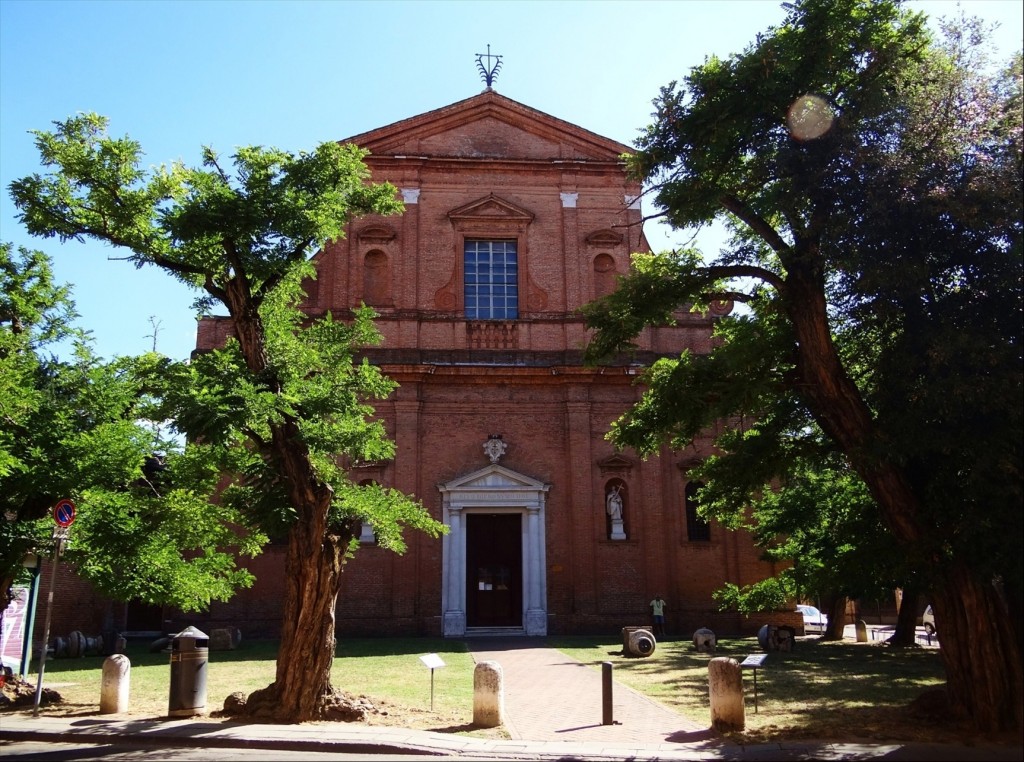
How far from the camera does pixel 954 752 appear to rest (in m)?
8.31

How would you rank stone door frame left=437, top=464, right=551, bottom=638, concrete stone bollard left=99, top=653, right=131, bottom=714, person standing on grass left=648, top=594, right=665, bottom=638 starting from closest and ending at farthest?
concrete stone bollard left=99, top=653, right=131, bottom=714 → person standing on grass left=648, top=594, right=665, bottom=638 → stone door frame left=437, top=464, right=551, bottom=638

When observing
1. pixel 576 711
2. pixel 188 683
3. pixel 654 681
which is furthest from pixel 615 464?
pixel 188 683

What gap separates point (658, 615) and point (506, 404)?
6.91 meters

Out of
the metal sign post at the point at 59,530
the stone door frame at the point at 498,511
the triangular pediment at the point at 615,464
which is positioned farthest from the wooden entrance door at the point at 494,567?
the metal sign post at the point at 59,530

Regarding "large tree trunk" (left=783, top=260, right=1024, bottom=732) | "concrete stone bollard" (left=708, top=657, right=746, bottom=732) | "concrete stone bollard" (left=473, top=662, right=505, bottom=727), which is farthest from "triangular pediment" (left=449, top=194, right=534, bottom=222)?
"concrete stone bollard" (left=708, top=657, right=746, bottom=732)

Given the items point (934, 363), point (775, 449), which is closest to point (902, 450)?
point (934, 363)

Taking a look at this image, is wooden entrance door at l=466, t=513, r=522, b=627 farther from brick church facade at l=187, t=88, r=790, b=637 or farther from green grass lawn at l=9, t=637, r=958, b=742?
green grass lawn at l=9, t=637, r=958, b=742

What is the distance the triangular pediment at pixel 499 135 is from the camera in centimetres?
2605

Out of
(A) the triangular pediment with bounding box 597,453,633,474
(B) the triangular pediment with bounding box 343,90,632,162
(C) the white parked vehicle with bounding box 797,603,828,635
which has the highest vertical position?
(B) the triangular pediment with bounding box 343,90,632,162

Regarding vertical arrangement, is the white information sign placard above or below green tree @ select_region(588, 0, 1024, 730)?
below

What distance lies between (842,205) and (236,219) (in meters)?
7.28

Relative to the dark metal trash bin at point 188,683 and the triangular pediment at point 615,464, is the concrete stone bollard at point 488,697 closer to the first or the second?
the dark metal trash bin at point 188,683

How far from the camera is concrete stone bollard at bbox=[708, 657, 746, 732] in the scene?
9430 mm

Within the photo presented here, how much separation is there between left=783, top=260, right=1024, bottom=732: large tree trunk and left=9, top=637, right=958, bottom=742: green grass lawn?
576mm
